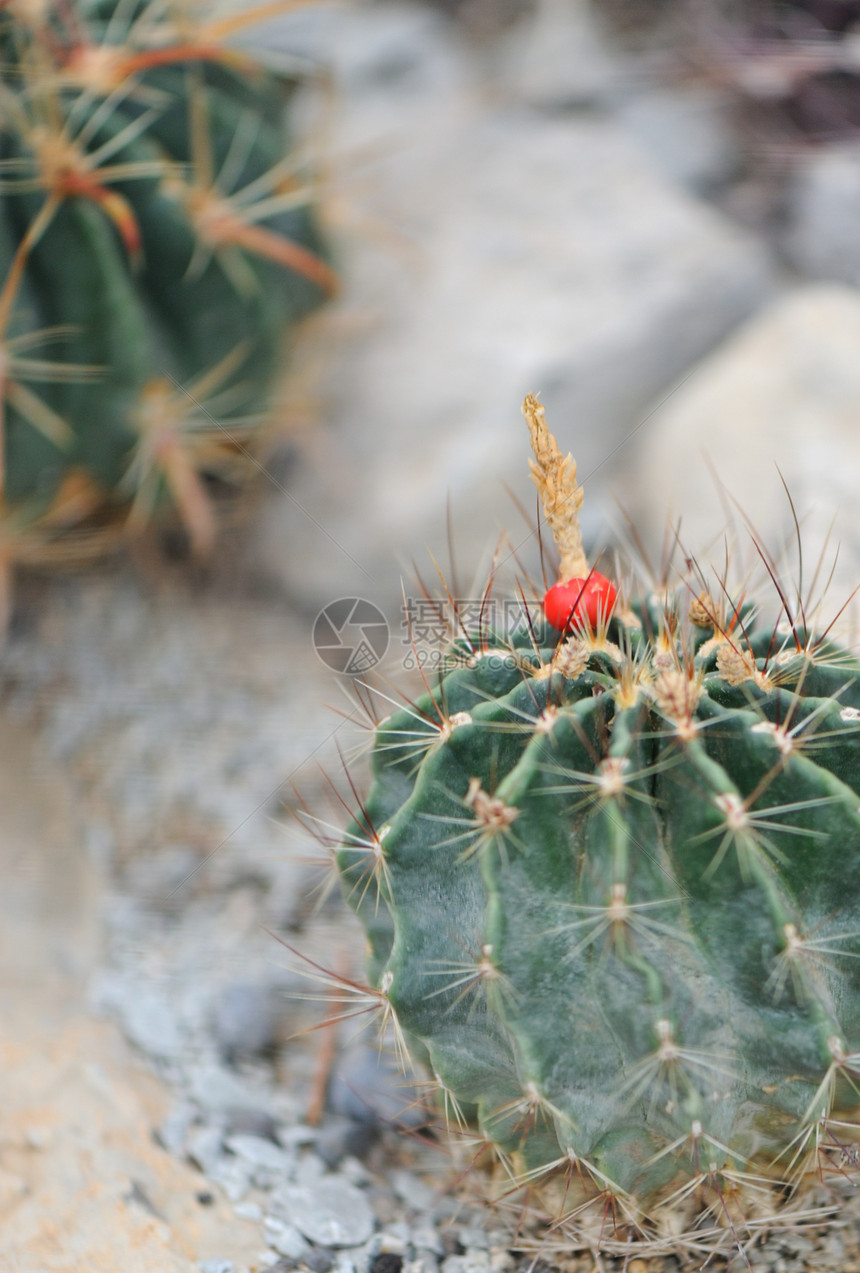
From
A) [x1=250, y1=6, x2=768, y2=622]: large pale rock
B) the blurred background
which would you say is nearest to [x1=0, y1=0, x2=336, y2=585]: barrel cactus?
the blurred background

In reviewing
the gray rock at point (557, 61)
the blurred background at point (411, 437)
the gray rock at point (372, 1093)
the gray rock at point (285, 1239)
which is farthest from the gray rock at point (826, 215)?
the gray rock at point (285, 1239)

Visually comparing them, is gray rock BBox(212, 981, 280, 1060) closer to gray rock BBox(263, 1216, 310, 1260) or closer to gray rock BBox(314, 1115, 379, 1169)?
gray rock BBox(314, 1115, 379, 1169)

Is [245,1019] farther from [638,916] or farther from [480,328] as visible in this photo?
[480,328]

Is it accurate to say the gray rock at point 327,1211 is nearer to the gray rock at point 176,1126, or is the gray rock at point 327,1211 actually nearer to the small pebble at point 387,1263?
the small pebble at point 387,1263

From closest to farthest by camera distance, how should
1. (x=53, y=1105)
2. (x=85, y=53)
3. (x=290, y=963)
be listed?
(x=53, y=1105) < (x=290, y=963) < (x=85, y=53)

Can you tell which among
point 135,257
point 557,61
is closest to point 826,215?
point 557,61

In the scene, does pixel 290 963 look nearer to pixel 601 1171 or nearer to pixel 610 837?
pixel 601 1171

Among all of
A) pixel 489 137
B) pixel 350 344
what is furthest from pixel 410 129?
pixel 350 344

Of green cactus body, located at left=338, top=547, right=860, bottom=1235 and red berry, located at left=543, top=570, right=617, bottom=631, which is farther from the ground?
red berry, located at left=543, top=570, right=617, bottom=631
